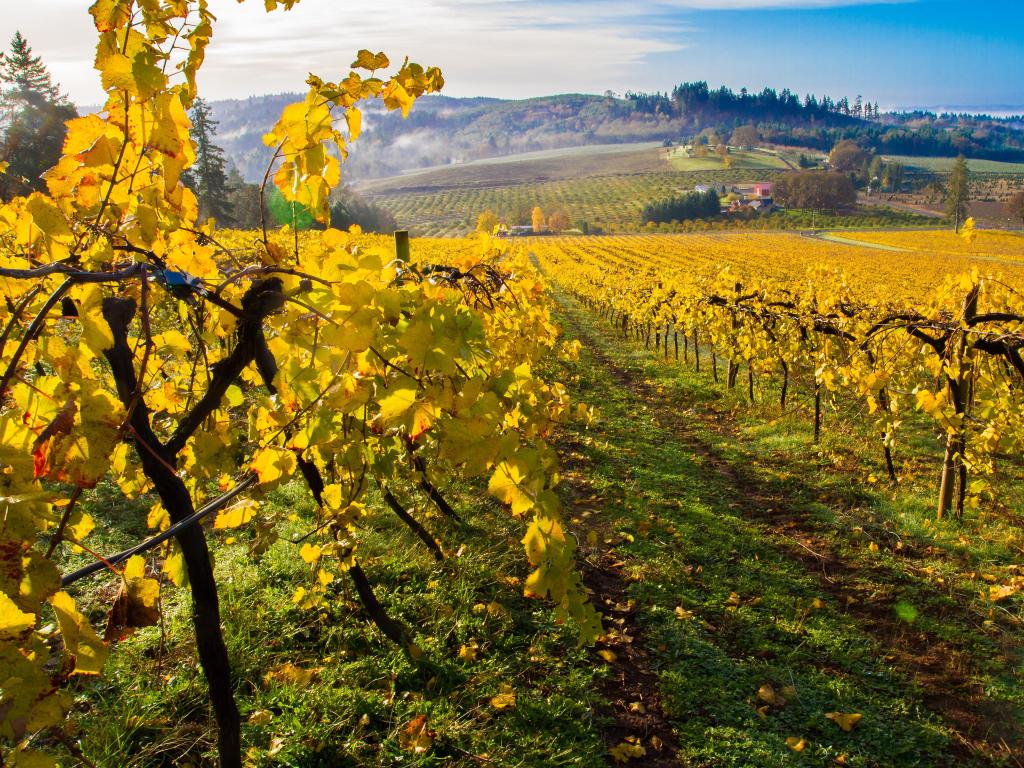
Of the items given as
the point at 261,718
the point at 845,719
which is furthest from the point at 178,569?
the point at 845,719

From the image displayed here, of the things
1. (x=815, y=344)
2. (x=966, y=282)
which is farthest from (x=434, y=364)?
(x=815, y=344)

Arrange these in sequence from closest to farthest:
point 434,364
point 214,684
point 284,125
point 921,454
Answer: point 434,364 < point 284,125 < point 214,684 < point 921,454

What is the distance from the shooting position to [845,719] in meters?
3.07

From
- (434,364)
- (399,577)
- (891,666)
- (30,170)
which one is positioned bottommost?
(891,666)

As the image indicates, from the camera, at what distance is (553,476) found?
171 centimetres

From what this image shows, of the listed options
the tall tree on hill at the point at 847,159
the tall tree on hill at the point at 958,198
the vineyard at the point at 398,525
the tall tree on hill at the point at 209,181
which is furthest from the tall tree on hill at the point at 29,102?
the tall tree on hill at the point at 847,159

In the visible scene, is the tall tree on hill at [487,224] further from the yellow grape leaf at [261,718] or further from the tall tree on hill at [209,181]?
the tall tree on hill at [209,181]

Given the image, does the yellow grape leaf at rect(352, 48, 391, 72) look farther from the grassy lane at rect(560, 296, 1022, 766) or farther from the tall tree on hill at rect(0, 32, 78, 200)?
the tall tree on hill at rect(0, 32, 78, 200)

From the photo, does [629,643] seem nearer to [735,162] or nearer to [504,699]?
[504,699]

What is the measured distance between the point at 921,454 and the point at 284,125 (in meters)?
8.18

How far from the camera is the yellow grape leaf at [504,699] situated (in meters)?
2.92

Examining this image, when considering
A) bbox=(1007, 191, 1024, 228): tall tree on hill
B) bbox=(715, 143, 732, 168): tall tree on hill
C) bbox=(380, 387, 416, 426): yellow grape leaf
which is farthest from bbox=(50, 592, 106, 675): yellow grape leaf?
bbox=(715, 143, 732, 168): tall tree on hill

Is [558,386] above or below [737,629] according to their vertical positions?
above

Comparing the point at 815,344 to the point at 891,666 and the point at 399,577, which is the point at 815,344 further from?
the point at 399,577
